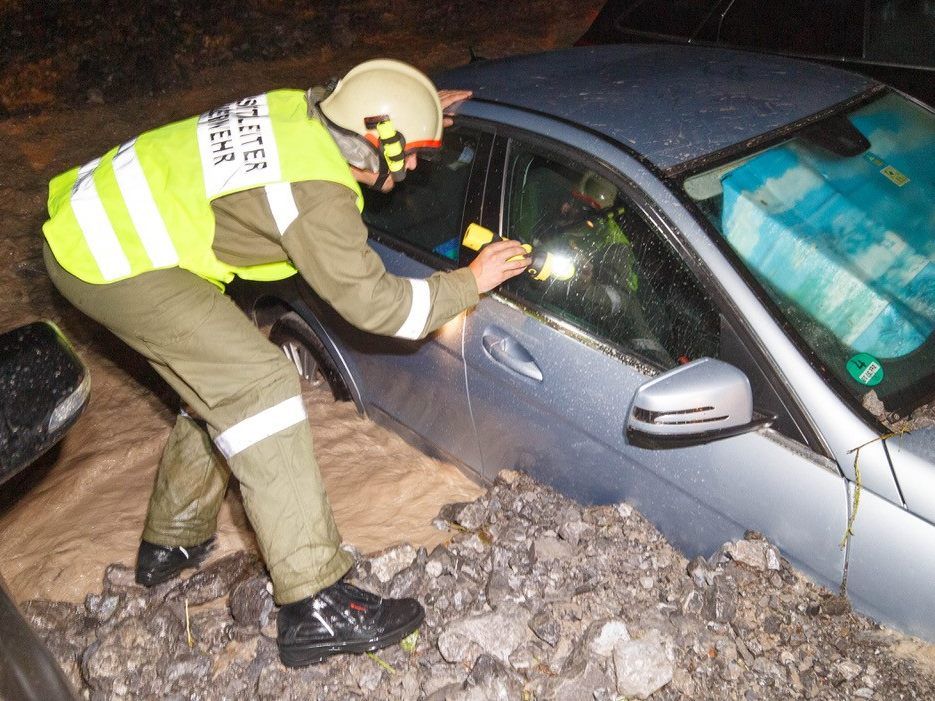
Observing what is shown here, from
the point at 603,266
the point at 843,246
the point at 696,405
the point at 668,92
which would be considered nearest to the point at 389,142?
the point at 603,266

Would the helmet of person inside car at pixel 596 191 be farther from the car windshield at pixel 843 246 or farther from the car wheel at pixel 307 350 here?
the car wheel at pixel 307 350

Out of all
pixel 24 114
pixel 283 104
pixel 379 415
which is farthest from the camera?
pixel 24 114

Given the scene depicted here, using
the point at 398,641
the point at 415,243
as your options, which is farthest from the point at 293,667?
the point at 415,243

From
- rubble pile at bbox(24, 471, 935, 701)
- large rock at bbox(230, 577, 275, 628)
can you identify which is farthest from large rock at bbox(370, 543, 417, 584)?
large rock at bbox(230, 577, 275, 628)

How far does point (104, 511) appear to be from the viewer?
344 cm

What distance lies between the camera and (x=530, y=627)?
253cm

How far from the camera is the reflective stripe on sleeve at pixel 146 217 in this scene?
2.44 meters

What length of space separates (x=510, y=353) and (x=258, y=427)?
0.83 meters

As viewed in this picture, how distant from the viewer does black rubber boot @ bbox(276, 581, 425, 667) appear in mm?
2553

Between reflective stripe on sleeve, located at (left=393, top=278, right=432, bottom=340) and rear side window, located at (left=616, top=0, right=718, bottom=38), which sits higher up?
rear side window, located at (left=616, top=0, right=718, bottom=38)

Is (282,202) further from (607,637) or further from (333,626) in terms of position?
(607,637)

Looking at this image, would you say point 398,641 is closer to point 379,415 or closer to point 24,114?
point 379,415

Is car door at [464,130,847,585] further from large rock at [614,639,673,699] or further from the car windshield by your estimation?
large rock at [614,639,673,699]

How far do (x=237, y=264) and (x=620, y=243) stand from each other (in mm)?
1196
